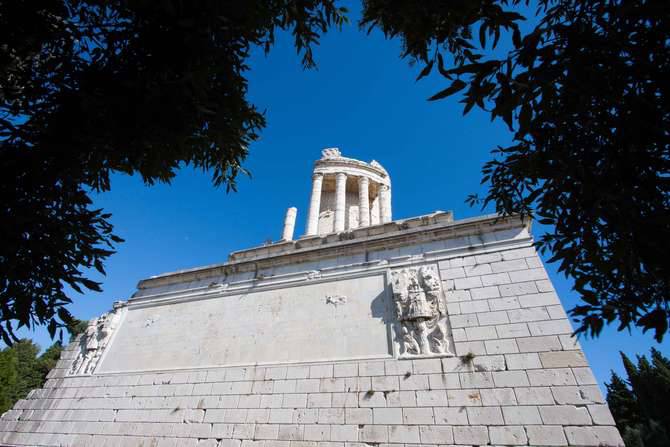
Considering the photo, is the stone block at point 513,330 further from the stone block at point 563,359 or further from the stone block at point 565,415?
the stone block at point 565,415

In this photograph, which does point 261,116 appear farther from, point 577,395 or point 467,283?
point 577,395

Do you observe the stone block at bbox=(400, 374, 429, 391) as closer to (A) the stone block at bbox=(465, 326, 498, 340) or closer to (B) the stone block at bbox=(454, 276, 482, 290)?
(A) the stone block at bbox=(465, 326, 498, 340)

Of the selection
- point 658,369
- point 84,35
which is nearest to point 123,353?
point 84,35

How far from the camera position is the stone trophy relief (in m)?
6.74

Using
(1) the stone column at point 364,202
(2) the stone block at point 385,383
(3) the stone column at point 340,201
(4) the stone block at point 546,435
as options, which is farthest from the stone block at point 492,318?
(1) the stone column at point 364,202

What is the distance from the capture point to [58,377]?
1027cm

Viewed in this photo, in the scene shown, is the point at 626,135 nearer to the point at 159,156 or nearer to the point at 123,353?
the point at 159,156

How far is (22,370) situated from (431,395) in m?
39.9

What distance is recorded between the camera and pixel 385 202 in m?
19.8

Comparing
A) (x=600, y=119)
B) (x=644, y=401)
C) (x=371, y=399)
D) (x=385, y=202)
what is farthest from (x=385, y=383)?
(x=644, y=401)

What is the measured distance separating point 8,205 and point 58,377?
9.66 metres

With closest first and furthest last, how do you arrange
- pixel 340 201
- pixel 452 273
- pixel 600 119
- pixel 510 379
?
pixel 600 119 < pixel 510 379 < pixel 452 273 < pixel 340 201

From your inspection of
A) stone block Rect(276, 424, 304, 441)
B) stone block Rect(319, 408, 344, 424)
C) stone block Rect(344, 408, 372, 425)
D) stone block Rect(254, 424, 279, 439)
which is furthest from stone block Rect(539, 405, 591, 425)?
stone block Rect(254, 424, 279, 439)

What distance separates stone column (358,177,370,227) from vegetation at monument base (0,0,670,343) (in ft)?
39.7
